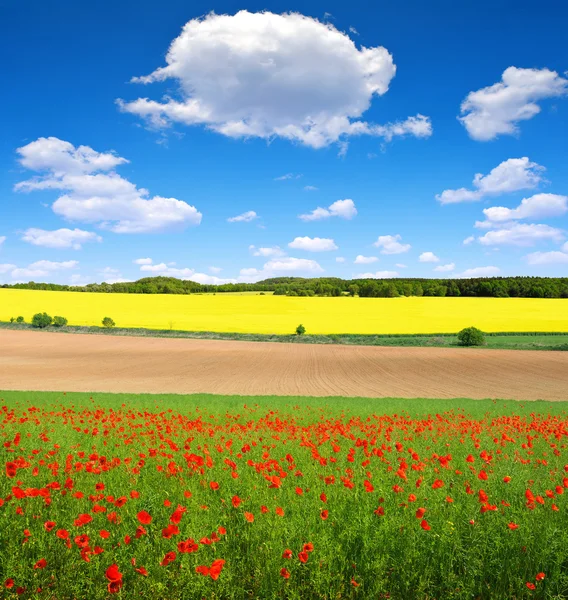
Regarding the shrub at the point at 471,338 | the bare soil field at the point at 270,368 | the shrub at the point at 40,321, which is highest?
the shrub at the point at 40,321

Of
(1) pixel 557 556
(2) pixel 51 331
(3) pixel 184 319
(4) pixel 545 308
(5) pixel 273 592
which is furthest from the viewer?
(4) pixel 545 308

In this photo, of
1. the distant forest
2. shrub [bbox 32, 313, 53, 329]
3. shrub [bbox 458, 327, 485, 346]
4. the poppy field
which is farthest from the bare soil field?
the distant forest

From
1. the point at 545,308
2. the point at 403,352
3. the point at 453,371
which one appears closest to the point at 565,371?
the point at 453,371

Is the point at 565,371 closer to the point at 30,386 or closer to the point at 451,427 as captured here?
the point at 451,427

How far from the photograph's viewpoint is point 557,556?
4387 millimetres

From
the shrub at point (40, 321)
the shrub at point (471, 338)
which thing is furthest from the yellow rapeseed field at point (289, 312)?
the shrub at point (471, 338)

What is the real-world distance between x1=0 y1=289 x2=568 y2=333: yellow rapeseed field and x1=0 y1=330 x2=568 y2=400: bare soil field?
46.7ft

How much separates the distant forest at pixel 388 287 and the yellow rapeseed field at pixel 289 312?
14038mm

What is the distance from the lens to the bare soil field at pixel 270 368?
87.8 feet

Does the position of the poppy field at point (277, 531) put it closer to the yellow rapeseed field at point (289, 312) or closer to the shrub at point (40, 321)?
the yellow rapeseed field at point (289, 312)

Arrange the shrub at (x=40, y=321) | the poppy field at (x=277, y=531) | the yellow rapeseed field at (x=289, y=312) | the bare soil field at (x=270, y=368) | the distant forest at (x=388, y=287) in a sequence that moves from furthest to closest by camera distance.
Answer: the distant forest at (x=388, y=287), the yellow rapeseed field at (x=289, y=312), the shrub at (x=40, y=321), the bare soil field at (x=270, y=368), the poppy field at (x=277, y=531)

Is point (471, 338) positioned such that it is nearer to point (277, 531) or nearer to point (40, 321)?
point (40, 321)

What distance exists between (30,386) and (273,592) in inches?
1002

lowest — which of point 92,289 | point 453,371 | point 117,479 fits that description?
point 453,371
